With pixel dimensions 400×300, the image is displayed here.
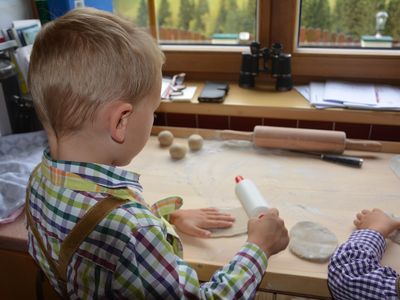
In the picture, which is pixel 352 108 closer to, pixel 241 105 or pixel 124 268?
pixel 241 105

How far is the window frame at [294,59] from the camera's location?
4.34 ft

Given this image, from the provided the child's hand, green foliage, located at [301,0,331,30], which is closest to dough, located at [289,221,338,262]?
the child's hand

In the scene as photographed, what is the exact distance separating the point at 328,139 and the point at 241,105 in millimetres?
326

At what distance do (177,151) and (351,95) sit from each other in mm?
586

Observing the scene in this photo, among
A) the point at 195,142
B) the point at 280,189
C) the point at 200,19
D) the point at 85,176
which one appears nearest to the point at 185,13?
the point at 200,19

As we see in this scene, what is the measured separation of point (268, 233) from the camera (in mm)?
700

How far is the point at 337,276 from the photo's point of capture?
661 millimetres

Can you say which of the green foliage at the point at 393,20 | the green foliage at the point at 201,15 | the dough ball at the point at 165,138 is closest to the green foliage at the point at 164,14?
the green foliage at the point at 201,15

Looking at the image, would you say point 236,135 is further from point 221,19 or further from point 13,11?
point 13,11

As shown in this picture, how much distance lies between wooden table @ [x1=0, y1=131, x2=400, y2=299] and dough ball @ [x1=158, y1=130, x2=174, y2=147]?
0.02m

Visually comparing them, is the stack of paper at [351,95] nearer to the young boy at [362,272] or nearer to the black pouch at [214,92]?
the black pouch at [214,92]

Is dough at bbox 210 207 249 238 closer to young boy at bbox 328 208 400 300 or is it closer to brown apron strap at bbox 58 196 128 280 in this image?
young boy at bbox 328 208 400 300

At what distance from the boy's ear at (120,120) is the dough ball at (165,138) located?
1.72 feet

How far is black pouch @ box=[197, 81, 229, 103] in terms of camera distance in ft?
4.24
